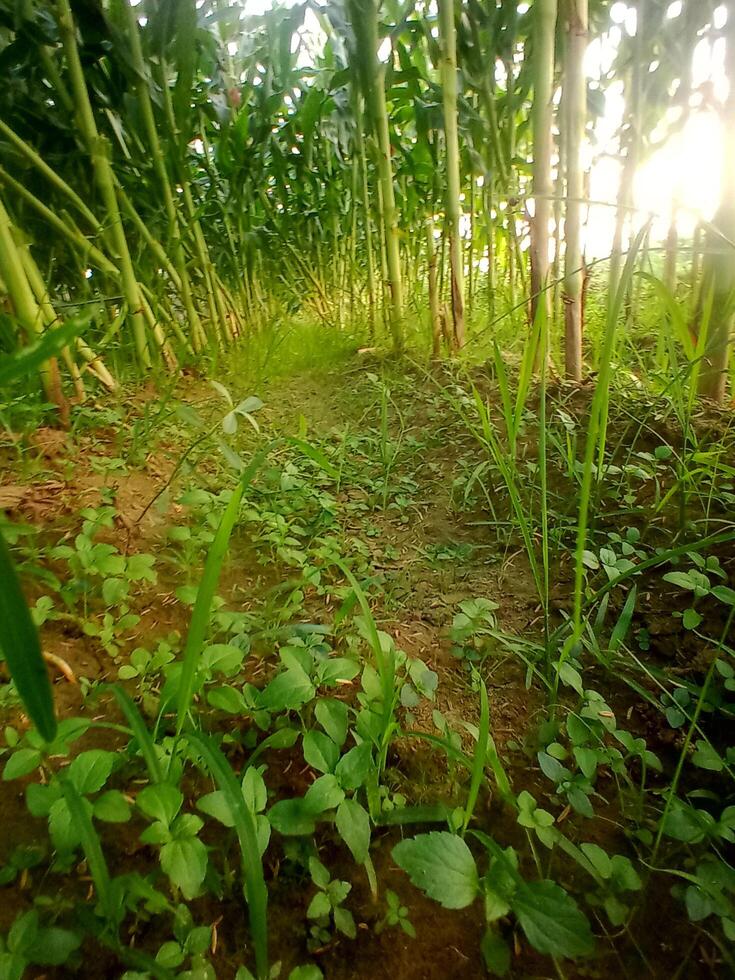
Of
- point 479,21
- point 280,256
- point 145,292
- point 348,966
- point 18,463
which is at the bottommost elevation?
point 348,966

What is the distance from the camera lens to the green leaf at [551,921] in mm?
402

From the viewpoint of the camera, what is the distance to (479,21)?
5.08 feet

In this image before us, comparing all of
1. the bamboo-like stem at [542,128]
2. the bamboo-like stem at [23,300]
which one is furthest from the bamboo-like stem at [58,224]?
the bamboo-like stem at [542,128]

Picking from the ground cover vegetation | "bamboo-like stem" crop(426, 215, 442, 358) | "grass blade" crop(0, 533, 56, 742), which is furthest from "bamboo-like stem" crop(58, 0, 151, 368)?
"grass blade" crop(0, 533, 56, 742)

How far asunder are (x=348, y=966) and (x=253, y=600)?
0.48 meters

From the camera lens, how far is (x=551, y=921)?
1.36 feet

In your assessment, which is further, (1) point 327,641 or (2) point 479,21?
(2) point 479,21

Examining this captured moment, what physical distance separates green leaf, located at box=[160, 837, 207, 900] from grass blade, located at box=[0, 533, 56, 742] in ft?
0.63

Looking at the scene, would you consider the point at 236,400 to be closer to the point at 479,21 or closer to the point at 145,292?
the point at 145,292

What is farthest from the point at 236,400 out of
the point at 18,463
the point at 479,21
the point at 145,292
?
the point at 479,21

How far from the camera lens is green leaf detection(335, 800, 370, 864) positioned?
46 centimetres

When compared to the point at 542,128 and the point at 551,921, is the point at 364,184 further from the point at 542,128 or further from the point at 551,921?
the point at 551,921

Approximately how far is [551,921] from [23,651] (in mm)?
444

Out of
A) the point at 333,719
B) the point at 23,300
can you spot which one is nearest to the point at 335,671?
the point at 333,719
